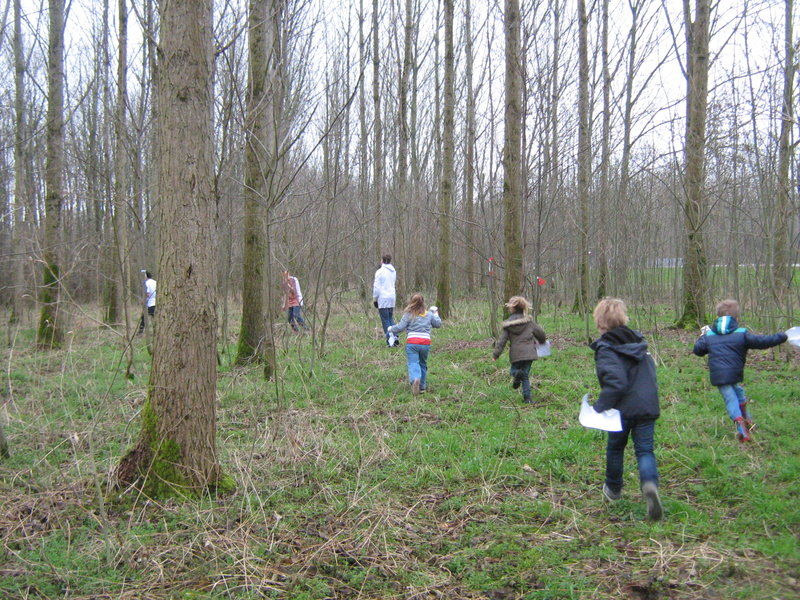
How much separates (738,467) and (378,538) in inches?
112

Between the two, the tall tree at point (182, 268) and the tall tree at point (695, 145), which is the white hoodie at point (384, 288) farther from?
the tall tree at point (182, 268)

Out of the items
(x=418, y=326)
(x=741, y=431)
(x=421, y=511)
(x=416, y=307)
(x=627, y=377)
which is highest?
(x=416, y=307)

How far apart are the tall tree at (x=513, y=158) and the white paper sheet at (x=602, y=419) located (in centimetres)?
511

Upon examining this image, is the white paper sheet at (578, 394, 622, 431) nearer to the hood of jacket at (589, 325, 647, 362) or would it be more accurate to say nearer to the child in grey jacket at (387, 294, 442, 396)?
the hood of jacket at (589, 325, 647, 362)

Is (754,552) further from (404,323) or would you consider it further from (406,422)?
(404,323)

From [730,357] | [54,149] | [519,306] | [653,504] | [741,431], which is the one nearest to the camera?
[653,504]

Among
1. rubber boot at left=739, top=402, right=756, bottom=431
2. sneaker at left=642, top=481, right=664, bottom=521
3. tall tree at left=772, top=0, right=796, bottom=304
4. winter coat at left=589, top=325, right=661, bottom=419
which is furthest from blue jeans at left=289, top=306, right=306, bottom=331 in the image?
sneaker at left=642, top=481, right=664, bottom=521

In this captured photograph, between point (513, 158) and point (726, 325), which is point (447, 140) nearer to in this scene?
point (513, 158)

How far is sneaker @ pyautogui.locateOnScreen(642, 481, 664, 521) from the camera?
3.67 m

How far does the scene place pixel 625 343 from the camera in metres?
3.90

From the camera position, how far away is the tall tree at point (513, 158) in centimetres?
873

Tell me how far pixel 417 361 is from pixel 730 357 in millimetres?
3601

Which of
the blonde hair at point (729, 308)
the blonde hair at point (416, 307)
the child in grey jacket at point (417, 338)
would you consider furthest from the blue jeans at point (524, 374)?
the blonde hair at point (729, 308)

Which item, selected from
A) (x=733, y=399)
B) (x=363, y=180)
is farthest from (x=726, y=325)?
(x=363, y=180)
